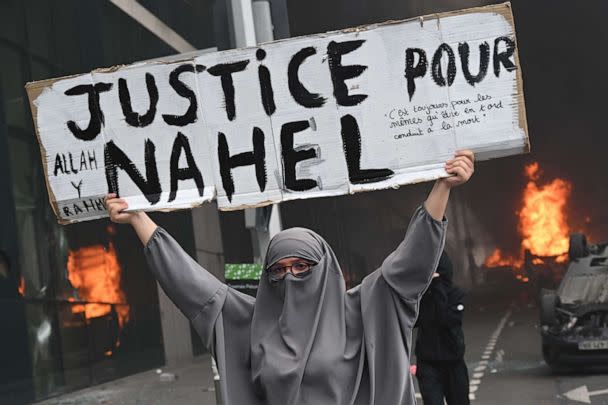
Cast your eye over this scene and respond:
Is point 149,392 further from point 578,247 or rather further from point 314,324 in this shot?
point 314,324

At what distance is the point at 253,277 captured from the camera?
8352 millimetres

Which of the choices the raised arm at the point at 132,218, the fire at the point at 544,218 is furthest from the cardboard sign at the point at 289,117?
the fire at the point at 544,218

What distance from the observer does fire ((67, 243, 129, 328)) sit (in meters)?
18.4

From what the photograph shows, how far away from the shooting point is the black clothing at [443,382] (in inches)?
325

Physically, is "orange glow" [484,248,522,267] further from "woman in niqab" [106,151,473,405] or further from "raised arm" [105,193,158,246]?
"woman in niqab" [106,151,473,405]

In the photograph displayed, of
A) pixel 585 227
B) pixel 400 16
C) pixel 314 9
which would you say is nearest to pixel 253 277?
pixel 314 9

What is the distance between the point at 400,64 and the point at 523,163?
5281cm

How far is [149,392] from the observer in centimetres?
1734

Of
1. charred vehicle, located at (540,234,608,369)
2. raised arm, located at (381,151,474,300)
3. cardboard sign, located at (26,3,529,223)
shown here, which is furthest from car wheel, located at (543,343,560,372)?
raised arm, located at (381,151,474,300)

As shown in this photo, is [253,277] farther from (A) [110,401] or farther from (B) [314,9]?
(B) [314,9]

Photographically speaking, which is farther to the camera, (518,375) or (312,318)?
(518,375)

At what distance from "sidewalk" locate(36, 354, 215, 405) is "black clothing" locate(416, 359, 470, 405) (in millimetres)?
7315

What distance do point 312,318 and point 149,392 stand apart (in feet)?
44.9

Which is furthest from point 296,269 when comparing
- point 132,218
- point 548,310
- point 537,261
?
point 537,261
